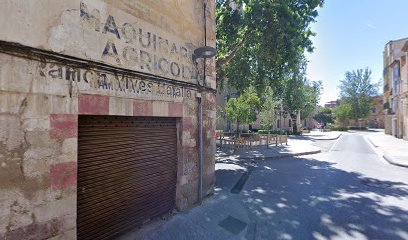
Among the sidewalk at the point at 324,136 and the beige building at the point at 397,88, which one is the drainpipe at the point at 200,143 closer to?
the sidewalk at the point at 324,136

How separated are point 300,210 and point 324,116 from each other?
68.3 meters

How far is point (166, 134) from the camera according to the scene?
5320mm

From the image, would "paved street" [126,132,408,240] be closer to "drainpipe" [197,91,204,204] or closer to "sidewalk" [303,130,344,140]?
"drainpipe" [197,91,204,204]

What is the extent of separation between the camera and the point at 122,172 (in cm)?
428

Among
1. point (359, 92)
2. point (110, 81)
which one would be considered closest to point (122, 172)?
point (110, 81)

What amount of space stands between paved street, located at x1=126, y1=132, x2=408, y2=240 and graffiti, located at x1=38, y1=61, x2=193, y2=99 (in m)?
2.76

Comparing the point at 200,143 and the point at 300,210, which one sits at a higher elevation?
the point at 200,143

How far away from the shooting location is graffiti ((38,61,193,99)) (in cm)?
313

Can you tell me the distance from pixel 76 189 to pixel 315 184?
295 inches

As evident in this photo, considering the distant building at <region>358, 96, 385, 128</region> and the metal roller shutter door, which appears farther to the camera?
the distant building at <region>358, 96, 385, 128</region>

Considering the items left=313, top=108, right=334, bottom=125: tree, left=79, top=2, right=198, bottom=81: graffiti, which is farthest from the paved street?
left=313, top=108, right=334, bottom=125: tree

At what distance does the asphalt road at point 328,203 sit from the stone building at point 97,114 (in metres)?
2.07

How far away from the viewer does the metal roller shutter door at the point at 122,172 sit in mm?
3715

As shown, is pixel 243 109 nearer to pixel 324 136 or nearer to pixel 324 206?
pixel 324 206
